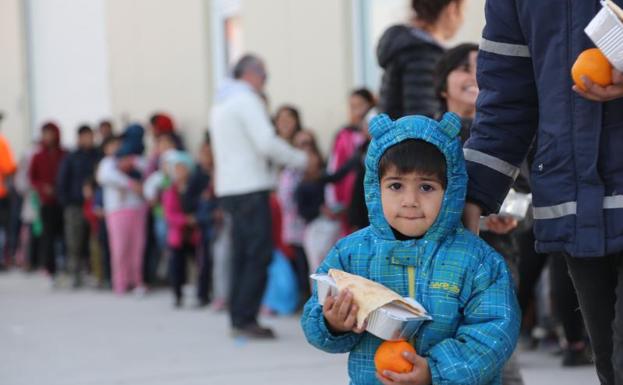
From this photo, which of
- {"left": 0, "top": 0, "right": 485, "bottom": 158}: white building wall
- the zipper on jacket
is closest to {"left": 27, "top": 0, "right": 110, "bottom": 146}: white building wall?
{"left": 0, "top": 0, "right": 485, "bottom": 158}: white building wall

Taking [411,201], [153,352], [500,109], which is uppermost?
[500,109]

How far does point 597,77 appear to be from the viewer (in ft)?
8.75

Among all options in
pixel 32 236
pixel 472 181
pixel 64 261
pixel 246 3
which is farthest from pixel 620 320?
pixel 32 236

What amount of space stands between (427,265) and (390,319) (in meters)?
0.24

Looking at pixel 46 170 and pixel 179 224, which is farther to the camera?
pixel 46 170

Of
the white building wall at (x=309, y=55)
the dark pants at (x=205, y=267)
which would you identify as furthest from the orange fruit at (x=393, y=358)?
the dark pants at (x=205, y=267)

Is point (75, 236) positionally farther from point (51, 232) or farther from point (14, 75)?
point (14, 75)

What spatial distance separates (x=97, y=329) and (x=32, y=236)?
6194mm

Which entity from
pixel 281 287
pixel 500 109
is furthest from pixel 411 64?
pixel 281 287

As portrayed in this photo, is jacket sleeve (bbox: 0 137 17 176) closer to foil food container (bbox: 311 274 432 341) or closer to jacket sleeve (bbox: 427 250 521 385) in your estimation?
foil food container (bbox: 311 274 432 341)

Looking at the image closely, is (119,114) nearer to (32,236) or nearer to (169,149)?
(32,236)

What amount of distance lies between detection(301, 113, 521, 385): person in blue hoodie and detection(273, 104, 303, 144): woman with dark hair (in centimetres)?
637

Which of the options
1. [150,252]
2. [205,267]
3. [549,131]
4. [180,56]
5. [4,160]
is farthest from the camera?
[180,56]

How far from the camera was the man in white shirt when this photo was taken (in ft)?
25.7
